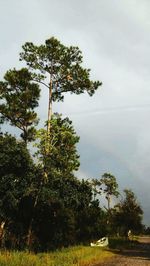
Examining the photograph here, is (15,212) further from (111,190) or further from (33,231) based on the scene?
(111,190)

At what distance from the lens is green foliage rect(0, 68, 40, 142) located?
3866 centimetres

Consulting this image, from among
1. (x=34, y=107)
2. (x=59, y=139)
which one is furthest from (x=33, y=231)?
(x=34, y=107)

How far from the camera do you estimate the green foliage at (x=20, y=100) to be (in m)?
38.7

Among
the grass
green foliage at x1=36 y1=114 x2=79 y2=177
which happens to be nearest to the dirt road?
the grass

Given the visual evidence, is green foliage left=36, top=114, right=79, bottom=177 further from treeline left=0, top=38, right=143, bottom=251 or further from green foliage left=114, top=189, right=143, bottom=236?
green foliage left=114, top=189, right=143, bottom=236

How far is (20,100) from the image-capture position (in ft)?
130

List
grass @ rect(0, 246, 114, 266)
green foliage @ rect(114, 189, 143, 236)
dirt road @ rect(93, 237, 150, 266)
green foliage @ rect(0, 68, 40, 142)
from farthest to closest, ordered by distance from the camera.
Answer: green foliage @ rect(114, 189, 143, 236) < green foliage @ rect(0, 68, 40, 142) < dirt road @ rect(93, 237, 150, 266) < grass @ rect(0, 246, 114, 266)

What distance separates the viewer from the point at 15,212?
96.5 feet

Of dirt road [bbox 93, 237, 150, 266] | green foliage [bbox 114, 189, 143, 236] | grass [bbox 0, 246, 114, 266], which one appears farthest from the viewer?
green foliage [bbox 114, 189, 143, 236]

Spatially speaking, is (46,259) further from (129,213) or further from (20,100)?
(129,213)

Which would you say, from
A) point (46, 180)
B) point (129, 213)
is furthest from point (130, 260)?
point (129, 213)

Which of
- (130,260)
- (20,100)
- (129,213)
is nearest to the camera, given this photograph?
(130,260)

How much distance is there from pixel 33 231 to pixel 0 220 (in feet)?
8.45

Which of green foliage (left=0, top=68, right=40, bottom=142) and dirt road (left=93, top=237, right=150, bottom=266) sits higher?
green foliage (left=0, top=68, right=40, bottom=142)
